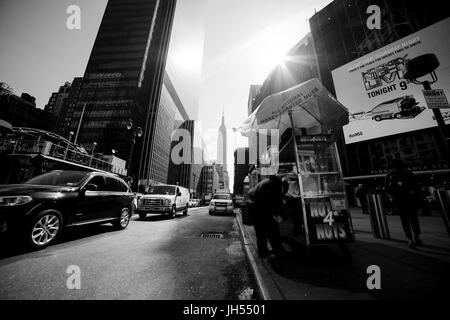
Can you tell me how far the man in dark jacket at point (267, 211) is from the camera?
355cm

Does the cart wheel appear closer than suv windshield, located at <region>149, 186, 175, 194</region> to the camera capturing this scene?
Yes

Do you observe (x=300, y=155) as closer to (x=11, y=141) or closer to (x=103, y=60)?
(x=11, y=141)

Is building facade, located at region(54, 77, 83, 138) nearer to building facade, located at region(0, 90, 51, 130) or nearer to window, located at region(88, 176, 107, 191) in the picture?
building facade, located at region(0, 90, 51, 130)

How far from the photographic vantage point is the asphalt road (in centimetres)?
219

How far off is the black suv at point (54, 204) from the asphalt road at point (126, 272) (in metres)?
0.46

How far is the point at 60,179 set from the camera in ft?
15.6

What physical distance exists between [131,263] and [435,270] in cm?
503

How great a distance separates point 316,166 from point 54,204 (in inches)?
242

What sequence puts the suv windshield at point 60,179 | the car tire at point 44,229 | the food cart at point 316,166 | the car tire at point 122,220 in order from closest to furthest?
the food cart at point 316,166, the car tire at point 44,229, the suv windshield at point 60,179, the car tire at point 122,220

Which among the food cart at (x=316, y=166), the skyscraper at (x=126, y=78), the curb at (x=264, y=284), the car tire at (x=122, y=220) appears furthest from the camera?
the skyscraper at (x=126, y=78)

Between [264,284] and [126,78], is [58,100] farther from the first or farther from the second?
[264,284]

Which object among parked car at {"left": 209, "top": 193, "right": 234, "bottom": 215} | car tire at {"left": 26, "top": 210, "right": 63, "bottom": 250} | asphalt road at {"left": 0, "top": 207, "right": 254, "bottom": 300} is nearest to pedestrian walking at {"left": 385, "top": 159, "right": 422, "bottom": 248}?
asphalt road at {"left": 0, "top": 207, "right": 254, "bottom": 300}

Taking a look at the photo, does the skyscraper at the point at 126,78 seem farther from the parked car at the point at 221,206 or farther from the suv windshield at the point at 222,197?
the parked car at the point at 221,206

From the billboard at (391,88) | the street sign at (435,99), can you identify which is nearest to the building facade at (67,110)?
the billboard at (391,88)
